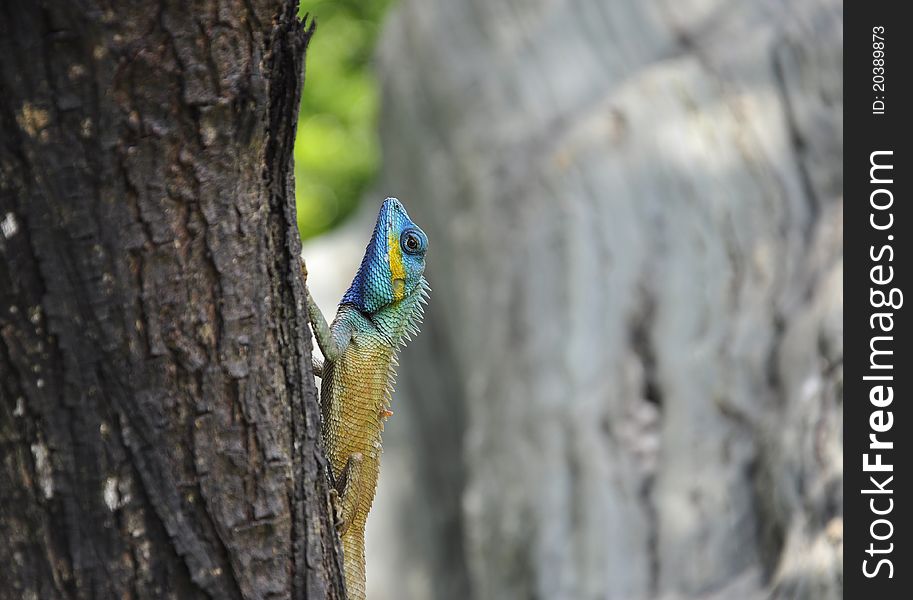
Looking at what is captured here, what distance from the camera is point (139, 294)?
150cm

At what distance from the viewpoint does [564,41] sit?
5.62m

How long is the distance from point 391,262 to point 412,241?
0.23 ft

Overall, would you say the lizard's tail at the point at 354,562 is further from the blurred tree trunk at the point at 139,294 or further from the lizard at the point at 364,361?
the blurred tree trunk at the point at 139,294

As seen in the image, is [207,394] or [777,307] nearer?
[207,394]

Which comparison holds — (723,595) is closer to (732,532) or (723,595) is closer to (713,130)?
(732,532)

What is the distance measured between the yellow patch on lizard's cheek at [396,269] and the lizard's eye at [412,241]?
2 cm

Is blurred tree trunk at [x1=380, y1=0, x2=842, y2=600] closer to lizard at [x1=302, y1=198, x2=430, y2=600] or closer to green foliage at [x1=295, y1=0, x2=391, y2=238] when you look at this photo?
lizard at [x1=302, y1=198, x2=430, y2=600]

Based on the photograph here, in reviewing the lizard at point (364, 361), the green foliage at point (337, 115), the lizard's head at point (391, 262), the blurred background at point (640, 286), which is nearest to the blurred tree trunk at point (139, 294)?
the lizard at point (364, 361)

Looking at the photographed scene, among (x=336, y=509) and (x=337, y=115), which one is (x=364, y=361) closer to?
(x=336, y=509)

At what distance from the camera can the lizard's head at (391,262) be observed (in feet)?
7.94

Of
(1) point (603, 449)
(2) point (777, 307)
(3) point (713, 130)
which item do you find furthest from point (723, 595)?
(3) point (713, 130)

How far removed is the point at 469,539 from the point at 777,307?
1929mm

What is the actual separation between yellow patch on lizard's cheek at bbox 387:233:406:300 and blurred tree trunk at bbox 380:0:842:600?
190 cm
